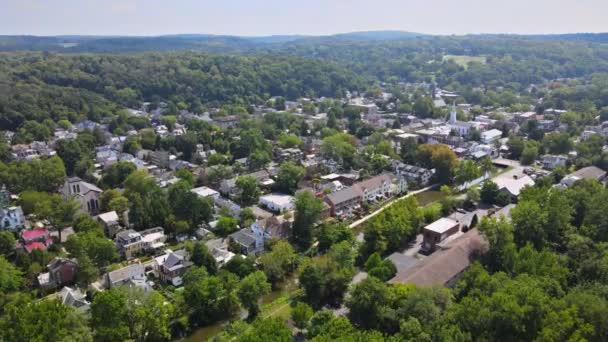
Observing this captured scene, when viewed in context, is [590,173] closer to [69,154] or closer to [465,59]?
[69,154]

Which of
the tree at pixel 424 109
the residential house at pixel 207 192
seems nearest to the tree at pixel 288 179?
the residential house at pixel 207 192

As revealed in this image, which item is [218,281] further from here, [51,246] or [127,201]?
[127,201]

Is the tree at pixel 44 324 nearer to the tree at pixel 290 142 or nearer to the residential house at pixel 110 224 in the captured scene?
the residential house at pixel 110 224

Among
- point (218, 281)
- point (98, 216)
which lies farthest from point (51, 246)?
point (218, 281)

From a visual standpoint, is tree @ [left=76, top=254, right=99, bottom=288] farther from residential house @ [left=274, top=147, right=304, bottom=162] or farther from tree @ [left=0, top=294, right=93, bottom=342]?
residential house @ [left=274, top=147, right=304, bottom=162]

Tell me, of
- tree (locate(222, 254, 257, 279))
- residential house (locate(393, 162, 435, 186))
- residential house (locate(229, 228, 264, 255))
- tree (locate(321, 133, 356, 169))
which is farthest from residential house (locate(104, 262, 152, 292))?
residential house (locate(393, 162, 435, 186))

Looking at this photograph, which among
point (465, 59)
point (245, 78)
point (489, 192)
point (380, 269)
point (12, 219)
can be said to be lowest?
point (12, 219)

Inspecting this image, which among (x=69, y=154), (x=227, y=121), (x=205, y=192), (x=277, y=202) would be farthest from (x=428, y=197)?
(x=69, y=154)
